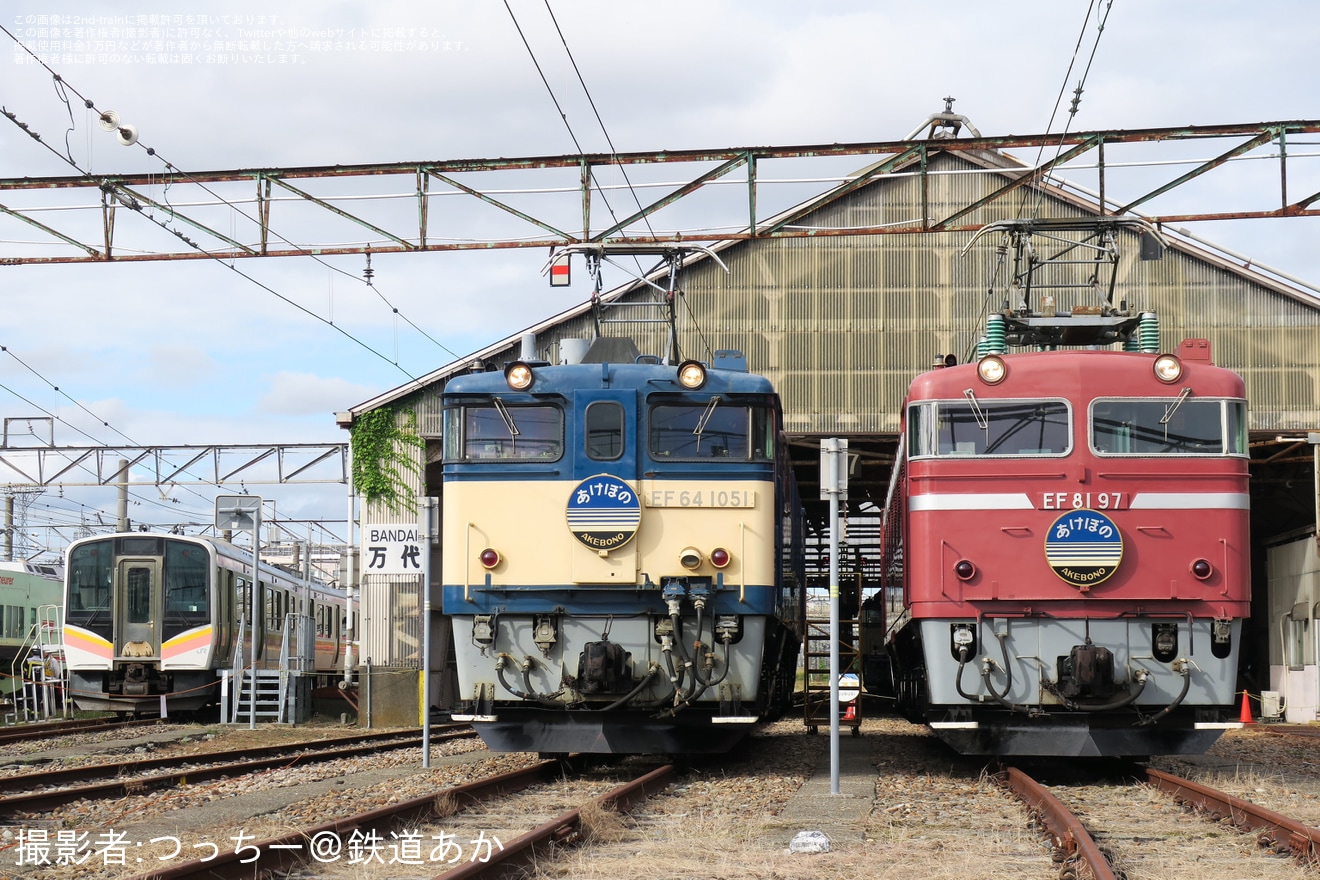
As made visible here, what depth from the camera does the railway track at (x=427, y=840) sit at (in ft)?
22.8

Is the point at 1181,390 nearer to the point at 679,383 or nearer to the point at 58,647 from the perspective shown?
the point at 679,383

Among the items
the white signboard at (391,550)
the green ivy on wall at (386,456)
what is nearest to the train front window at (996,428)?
the white signboard at (391,550)

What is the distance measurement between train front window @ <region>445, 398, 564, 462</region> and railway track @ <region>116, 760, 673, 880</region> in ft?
9.38

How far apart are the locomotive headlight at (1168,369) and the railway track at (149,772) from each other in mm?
8894

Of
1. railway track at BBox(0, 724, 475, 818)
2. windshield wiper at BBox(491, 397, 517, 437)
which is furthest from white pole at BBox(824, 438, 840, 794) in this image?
railway track at BBox(0, 724, 475, 818)

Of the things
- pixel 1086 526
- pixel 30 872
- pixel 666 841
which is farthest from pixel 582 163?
pixel 30 872

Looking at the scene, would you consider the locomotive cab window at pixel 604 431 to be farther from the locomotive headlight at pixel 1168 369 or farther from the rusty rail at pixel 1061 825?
the locomotive headlight at pixel 1168 369

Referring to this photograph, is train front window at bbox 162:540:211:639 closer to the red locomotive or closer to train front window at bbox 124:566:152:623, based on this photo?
train front window at bbox 124:566:152:623

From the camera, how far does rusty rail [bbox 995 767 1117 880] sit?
7168 millimetres

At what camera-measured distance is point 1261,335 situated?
2367 centimetres

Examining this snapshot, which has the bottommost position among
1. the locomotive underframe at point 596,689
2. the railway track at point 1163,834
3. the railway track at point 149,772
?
the railway track at point 149,772

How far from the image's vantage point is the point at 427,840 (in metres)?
8.48

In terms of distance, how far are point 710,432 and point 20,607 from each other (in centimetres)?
2831

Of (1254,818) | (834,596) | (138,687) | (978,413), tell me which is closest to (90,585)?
(138,687)
